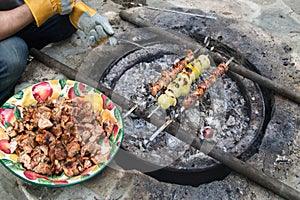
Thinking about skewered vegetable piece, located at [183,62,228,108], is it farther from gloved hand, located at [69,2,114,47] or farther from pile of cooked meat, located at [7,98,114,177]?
gloved hand, located at [69,2,114,47]

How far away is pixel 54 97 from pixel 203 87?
44.7 inches

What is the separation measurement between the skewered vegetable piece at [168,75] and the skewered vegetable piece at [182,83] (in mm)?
62

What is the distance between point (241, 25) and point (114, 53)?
126cm

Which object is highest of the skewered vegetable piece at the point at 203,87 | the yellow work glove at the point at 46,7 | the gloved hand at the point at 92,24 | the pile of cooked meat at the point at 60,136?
the yellow work glove at the point at 46,7

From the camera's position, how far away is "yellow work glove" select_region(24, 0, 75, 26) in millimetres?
2807

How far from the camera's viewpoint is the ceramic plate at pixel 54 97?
221cm

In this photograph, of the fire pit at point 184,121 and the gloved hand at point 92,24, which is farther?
the gloved hand at point 92,24

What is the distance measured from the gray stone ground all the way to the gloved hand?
0.30 m

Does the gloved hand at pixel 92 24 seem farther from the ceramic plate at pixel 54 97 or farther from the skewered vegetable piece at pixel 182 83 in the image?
the skewered vegetable piece at pixel 182 83

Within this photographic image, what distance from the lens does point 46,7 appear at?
283 centimetres

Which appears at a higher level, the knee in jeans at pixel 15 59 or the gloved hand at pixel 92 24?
the gloved hand at pixel 92 24

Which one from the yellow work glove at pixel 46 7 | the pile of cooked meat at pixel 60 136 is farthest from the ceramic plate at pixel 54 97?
the yellow work glove at pixel 46 7

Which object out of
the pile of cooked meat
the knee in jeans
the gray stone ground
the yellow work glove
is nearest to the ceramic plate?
the pile of cooked meat

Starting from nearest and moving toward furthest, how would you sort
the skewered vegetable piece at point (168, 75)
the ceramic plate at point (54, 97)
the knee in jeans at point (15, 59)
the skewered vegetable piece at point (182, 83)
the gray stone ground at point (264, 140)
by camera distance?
the ceramic plate at point (54, 97)
the gray stone ground at point (264, 140)
the skewered vegetable piece at point (182, 83)
the skewered vegetable piece at point (168, 75)
the knee in jeans at point (15, 59)
